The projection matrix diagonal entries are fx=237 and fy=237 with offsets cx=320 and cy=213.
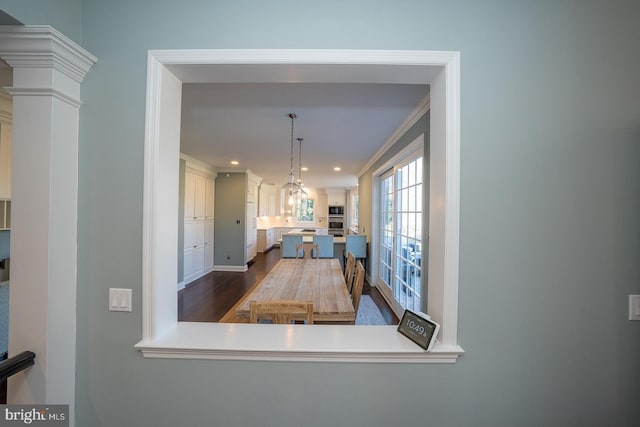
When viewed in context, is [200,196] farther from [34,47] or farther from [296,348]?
[296,348]

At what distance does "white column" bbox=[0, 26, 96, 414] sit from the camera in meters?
0.98

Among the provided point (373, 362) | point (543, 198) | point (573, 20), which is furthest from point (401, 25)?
point (373, 362)

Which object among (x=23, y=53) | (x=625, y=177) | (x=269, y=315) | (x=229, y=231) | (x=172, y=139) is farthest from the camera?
(x=229, y=231)

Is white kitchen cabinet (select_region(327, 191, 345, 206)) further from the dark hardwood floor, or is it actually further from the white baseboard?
the white baseboard

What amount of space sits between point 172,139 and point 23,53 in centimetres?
58

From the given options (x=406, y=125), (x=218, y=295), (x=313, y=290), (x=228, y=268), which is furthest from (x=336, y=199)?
(x=313, y=290)

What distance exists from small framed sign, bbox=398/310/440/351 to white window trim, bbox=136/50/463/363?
0.03 meters

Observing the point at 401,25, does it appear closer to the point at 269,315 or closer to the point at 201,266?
the point at 269,315

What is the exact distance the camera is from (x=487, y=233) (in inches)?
43.5

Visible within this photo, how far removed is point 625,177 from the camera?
108 cm

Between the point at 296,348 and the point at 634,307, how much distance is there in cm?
155

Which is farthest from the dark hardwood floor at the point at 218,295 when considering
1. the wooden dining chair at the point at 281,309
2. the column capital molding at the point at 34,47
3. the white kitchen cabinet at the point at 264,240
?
the column capital molding at the point at 34,47

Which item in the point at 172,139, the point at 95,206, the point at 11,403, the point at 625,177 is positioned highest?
the point at 172,139

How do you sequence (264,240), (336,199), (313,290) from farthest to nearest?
(336,199) → (264,240) → (313,290)
